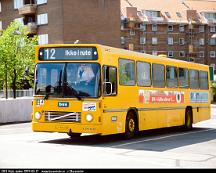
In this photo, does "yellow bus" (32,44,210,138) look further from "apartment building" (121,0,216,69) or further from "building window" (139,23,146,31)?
"building window" (139,23,146,31)

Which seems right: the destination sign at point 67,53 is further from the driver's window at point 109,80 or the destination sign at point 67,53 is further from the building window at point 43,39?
the building window at point 43,39

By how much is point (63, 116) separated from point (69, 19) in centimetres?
5384

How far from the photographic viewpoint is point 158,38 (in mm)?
96750

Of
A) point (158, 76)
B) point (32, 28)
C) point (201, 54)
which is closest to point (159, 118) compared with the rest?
point (158, 76)

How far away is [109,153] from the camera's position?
44.1 feet

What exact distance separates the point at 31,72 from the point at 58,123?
45.7 metres

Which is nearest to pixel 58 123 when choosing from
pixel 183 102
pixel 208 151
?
pixel 208 151

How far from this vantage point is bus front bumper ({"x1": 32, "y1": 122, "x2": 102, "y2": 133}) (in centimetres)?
1571

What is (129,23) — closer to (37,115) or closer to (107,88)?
(37,115)

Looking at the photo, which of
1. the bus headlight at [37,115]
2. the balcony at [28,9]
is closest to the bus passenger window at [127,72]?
the bus headlight at [37,115]

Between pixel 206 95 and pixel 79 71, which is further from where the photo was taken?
pixel 206 95

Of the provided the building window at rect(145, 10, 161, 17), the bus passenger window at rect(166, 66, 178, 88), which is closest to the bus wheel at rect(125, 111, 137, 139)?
the bus passenger window at rect(166, 66, 178, 88)

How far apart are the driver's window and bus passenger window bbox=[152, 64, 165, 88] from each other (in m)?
3.23

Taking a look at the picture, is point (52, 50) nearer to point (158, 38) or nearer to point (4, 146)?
point (4, 146)
